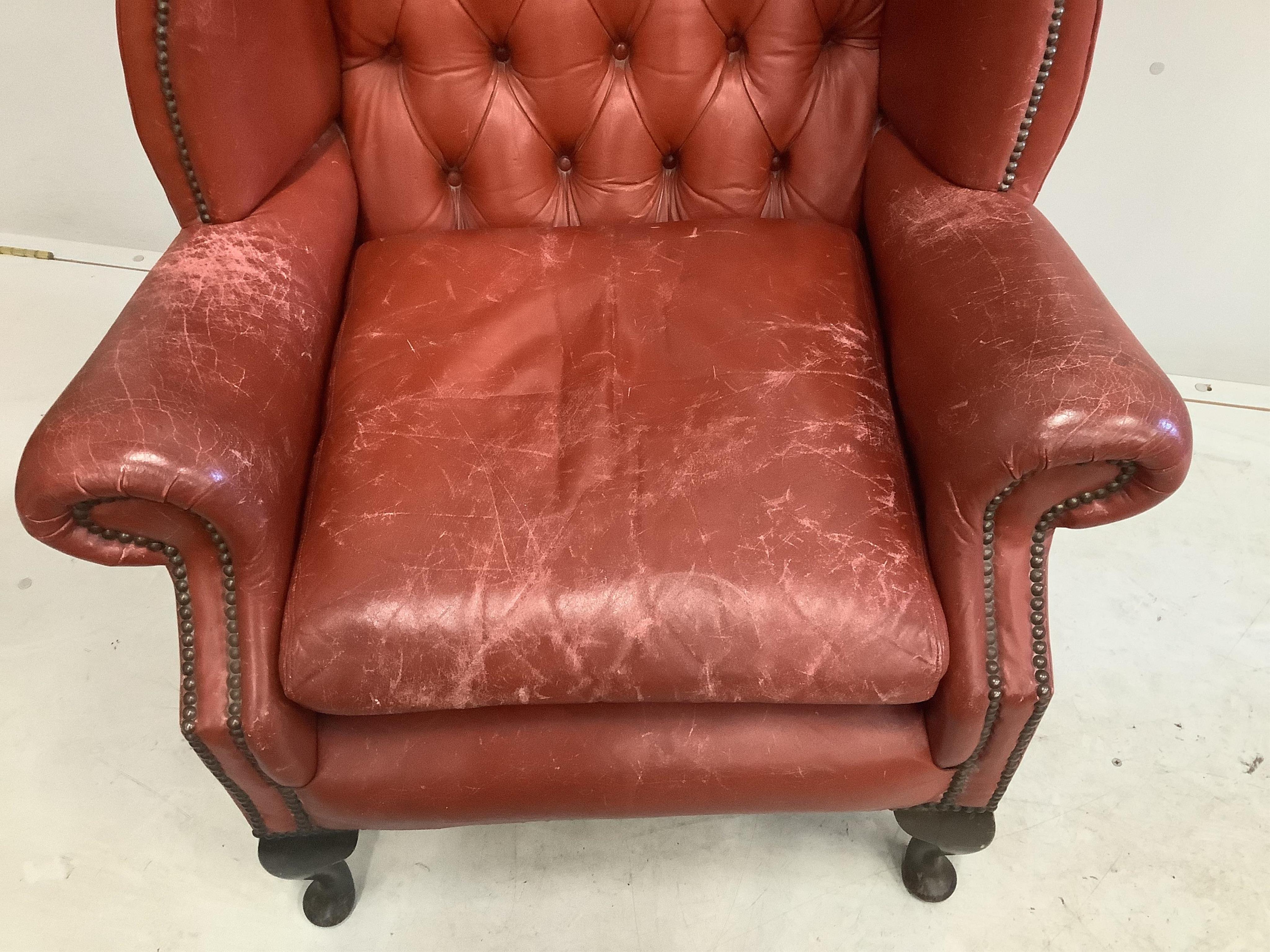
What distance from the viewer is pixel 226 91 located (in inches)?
36.9

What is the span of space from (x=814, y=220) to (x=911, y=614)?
1.94 feet

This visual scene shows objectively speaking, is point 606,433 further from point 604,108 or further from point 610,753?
point 604,108

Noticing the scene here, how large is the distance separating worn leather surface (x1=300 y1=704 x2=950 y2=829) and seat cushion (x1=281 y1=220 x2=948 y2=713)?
48mm

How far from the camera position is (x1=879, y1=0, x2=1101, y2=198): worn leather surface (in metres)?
0.92

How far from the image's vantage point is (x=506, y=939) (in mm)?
1093

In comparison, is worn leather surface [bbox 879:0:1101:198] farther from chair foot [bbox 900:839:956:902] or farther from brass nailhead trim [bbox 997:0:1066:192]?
chair foot [bbox 900:839:956:902]

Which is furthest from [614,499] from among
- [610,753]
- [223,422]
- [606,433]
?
[223,422]

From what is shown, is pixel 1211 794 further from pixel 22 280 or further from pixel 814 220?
pixel 22 280

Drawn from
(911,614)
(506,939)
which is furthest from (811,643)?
(506,939)

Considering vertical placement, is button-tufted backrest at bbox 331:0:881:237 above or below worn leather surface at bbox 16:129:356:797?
above

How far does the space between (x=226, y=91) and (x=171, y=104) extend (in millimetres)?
55

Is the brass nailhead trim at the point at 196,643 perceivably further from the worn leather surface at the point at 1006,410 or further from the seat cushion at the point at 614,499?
the worn leather surface at the point at 1006,410

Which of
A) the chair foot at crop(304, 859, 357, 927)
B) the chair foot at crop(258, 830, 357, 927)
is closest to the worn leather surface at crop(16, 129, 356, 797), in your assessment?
the chair foot at crop(258, 830, 357, 927)

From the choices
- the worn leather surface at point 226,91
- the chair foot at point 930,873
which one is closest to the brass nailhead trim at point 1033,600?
the chair foot at point 930,873
